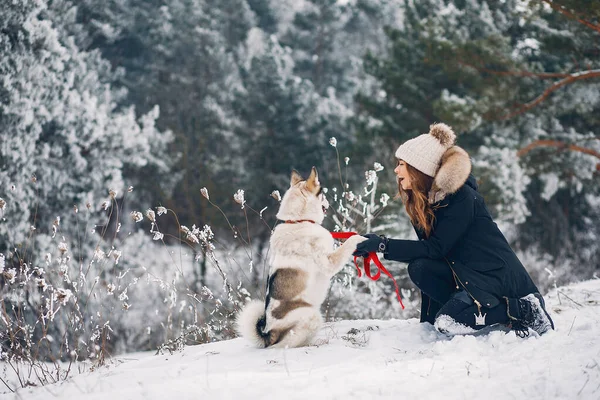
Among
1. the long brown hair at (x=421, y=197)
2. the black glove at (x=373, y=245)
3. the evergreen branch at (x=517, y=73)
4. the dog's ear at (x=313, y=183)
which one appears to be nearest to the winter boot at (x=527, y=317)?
the long brown hair at (x=421, y=197)

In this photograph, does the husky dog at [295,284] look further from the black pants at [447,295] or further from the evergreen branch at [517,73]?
the evergreen branch at [517,73]

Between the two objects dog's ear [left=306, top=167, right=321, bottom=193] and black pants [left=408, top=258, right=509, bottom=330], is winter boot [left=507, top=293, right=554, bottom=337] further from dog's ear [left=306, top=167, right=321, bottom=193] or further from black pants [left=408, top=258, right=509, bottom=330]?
dog's ear [left=306, top=167, right=321, bottom=193]

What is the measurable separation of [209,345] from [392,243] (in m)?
1.70

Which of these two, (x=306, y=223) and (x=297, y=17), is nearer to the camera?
(x=306, y=223)

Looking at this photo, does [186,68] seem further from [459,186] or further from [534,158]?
[459,186]

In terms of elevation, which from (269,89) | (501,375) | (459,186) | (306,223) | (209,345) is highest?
(459,186)

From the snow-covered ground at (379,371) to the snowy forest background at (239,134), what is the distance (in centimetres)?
109

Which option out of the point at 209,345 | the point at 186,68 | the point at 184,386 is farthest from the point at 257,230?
the point at 184,386

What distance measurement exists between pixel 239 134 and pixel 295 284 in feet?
50.7

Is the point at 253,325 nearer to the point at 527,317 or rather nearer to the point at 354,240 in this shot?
the point at 354,240

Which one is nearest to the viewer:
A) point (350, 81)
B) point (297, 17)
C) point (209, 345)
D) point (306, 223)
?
point (306, 223)

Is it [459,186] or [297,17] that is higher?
[459,186]

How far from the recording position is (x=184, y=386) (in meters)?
2.58

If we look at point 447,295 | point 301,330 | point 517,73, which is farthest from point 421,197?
point 517,73
